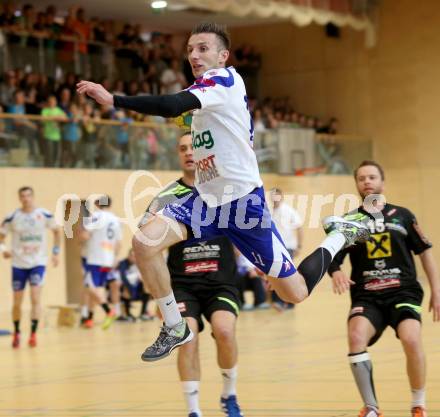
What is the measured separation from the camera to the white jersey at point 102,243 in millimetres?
18469

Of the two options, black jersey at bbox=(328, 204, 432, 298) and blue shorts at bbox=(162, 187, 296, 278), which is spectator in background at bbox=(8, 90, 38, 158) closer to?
black jersey at bbox=(328, 204, 432, 298)

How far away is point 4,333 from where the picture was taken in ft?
58.2

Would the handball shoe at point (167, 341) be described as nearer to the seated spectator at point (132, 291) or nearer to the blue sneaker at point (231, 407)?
the blue sneaker at point (231, 407)

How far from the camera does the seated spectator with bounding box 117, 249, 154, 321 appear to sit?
780 inches

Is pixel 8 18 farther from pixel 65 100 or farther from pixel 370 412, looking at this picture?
pixel 370 412

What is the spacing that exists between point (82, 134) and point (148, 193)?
8.19ft

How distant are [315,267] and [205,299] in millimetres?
1309

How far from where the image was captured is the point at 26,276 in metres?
16.4

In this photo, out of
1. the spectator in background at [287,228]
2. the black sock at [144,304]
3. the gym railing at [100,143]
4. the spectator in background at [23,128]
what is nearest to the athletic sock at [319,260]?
the black sock at [144,304]

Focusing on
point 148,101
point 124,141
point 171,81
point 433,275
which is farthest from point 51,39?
point 148,101

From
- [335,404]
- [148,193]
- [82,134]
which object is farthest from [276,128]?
[335,404]

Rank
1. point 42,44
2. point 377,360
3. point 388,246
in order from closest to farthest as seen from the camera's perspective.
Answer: point 388,246, point 377,360, point 42,44

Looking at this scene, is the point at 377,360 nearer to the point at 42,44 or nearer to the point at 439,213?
the point at 42,44

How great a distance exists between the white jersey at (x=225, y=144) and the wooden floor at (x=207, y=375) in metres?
2.33
